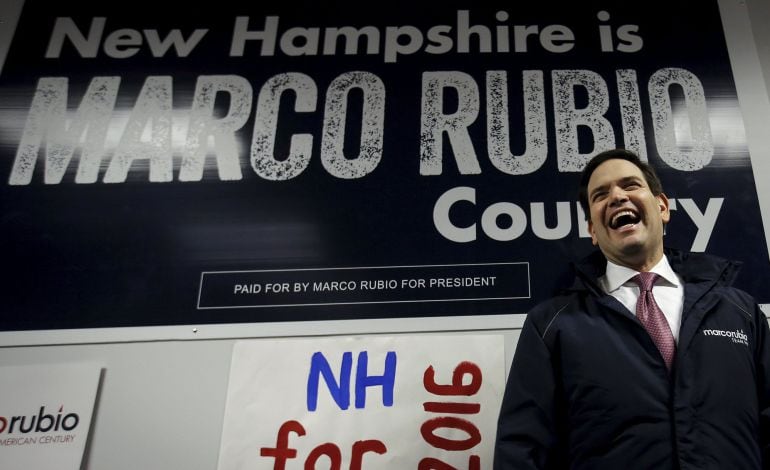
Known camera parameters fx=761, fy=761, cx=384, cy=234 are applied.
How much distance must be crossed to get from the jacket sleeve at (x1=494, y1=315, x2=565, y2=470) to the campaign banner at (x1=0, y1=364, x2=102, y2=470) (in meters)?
0.91

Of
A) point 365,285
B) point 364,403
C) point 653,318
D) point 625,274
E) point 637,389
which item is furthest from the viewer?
point 365,285

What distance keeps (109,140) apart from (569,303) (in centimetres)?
125

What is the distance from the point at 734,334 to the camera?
1.37 metres

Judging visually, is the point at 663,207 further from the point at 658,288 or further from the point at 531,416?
the point at 531,416

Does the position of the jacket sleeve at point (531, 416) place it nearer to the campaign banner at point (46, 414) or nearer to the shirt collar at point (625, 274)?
the shirt collar at point (625, 274)

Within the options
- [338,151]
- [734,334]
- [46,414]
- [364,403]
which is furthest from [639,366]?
[46,414]

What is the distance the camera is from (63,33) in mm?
2158

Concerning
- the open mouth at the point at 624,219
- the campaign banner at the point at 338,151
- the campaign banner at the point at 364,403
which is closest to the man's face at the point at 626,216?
the open mouth at the point at 624,219

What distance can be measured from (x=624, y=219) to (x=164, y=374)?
1.04 metres

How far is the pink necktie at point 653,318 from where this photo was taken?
4.43 feet

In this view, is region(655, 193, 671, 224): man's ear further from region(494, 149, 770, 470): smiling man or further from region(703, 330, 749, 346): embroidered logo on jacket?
region(703, 330, 749, 346): embroidered logo on jacket

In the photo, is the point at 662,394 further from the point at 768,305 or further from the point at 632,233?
the point at 768,305

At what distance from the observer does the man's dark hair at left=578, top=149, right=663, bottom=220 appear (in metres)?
1.65

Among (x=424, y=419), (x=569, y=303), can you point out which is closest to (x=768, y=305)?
(x=569, y=303)
